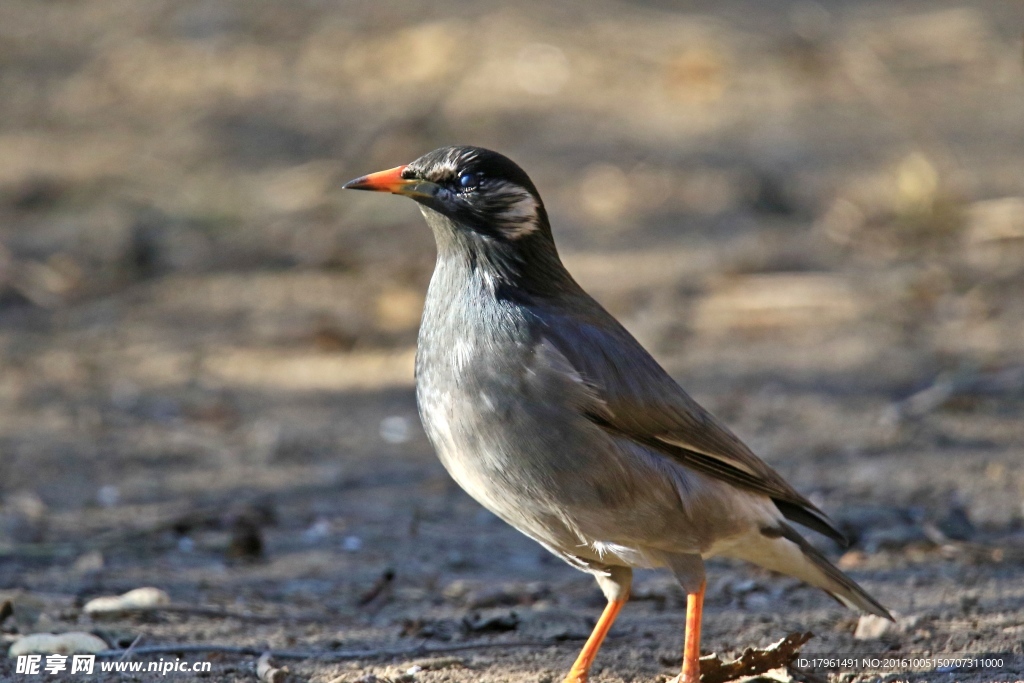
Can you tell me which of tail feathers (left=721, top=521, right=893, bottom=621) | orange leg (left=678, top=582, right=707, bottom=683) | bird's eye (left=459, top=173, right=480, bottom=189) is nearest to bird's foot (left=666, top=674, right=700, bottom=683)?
orange leg (left=678, top=582, right=707, bottom=683)

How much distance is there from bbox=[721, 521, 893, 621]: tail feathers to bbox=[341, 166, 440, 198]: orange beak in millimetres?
1740

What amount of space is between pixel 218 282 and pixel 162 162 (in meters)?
2.35

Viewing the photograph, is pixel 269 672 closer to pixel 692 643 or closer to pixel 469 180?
pixel 692 643

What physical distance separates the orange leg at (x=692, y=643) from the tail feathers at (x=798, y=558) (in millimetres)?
345

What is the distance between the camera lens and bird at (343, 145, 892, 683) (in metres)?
4.31

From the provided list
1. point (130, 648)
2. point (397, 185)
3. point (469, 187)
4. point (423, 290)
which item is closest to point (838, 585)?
point (469, 187)

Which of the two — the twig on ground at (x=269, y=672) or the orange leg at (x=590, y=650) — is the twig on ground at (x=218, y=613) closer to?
the twig on ground at (x=269, y=672)

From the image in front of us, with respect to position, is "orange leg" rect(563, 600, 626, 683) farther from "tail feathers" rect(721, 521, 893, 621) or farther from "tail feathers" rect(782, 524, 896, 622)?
"tail feathers" rect(782, 524, 896, 622)

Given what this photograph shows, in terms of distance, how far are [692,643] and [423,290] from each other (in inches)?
214

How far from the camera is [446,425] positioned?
438 centimetres

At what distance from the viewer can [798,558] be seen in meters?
4.80

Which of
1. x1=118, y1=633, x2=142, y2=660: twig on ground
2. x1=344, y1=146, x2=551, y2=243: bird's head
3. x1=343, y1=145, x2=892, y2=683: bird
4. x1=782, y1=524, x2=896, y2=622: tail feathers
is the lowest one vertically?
x1=118, y1=633, x2=142, y2=660: twig on ground

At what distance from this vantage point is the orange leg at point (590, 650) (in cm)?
437

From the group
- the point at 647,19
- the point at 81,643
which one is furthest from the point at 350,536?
the point at 647,19
